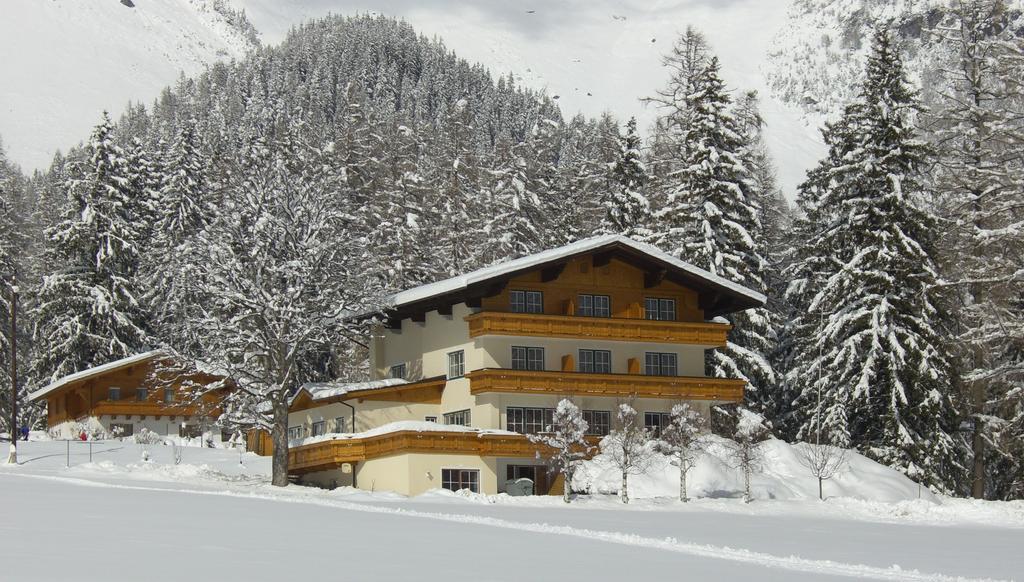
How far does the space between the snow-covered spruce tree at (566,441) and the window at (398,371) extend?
11121mm

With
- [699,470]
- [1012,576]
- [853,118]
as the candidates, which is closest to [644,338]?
[699,470]

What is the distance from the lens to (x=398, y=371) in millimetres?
63250

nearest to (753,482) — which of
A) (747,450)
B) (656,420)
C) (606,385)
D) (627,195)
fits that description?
(747,450)

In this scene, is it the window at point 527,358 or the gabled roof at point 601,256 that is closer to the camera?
the gabled roof at point 601,256

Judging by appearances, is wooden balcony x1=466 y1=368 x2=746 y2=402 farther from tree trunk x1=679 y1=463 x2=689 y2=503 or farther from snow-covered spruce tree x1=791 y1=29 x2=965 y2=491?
tree trunk x1=679 y1=463 x2=689 y2=503

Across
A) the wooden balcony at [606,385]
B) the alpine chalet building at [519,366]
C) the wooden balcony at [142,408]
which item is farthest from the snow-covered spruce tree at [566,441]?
the wooden balcony at [142,408]

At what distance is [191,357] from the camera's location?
5766 centimetres

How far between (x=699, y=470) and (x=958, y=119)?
17.3 metres

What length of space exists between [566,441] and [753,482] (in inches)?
371

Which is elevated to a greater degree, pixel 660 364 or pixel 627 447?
pixel 660 364

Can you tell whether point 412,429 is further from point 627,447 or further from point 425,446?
point 627,447

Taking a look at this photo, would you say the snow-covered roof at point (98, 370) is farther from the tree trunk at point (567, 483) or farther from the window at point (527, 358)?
the tree trunk at point (567, 483)

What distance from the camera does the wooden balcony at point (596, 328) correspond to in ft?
185

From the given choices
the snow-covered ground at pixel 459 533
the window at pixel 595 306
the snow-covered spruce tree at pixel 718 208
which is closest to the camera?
the snow-covered ground at pixel 459 533
